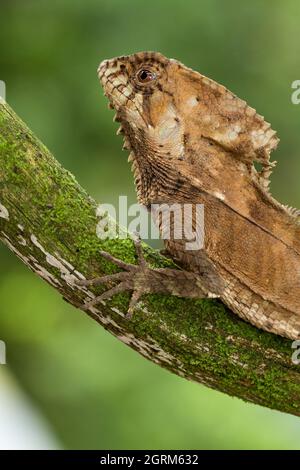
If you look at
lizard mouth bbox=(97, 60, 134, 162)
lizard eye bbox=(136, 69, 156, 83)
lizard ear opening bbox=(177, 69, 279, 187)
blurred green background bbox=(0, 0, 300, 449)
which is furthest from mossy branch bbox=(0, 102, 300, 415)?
blurred green background bbox=(0, 0, 300, 449)

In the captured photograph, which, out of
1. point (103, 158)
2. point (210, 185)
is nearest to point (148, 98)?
point (210, 185)

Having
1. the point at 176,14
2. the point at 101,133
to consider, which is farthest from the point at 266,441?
the point at 176,14

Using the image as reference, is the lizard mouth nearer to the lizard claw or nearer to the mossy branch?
the mossy branch

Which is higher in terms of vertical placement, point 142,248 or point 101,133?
point 101,133

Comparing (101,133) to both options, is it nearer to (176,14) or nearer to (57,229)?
(176,14)

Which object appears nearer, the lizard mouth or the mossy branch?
the mossy branch

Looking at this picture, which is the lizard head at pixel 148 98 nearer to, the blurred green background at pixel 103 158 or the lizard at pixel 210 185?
the lizard at pixel 210 185

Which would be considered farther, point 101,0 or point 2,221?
point 101,0
